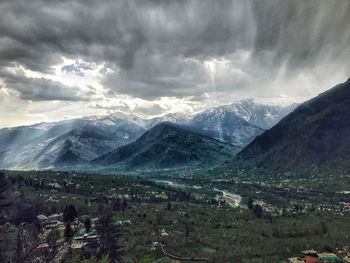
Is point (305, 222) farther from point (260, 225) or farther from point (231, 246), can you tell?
A: point (231, 246)

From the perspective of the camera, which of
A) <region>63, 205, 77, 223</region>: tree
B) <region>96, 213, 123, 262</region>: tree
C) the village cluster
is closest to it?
<region>96, 213, 123, 262</region>: tree

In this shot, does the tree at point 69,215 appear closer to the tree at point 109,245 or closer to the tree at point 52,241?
the tree at point 109,245

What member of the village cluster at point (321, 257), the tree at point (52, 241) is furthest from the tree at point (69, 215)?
the village cluster at point (321, 257)

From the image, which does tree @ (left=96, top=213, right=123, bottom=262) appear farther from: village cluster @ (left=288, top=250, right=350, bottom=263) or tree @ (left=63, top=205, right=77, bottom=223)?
village cluster @ (left=288, top=250, right=350, bottom=263)

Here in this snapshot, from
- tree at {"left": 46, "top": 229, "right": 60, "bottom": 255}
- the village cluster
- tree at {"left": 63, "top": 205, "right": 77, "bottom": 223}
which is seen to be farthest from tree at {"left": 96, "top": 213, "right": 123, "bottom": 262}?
the village cluster

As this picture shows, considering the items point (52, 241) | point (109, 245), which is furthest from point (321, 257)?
point (52, 241)

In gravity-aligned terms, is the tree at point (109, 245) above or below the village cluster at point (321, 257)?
above

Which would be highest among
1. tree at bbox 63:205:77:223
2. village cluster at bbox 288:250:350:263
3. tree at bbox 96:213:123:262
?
tree at bbox 63:205:77:223

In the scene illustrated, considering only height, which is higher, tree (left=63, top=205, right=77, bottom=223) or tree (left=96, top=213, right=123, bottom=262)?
tree (left=63, top=205, right=77, bottom=223)

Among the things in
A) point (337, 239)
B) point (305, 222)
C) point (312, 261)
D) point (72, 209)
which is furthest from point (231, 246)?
point (72, 209)

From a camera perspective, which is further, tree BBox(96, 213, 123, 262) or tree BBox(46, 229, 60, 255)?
tree BBox(96, 213, 123, 262)

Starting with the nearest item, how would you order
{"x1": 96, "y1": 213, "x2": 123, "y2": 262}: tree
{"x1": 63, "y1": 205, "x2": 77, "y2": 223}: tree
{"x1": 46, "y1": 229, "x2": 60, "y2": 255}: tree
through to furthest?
{"x1": 46, "y1": 229, "x2": 60, "y2": 255}: tree
{"x1": 96, "y1": 213, "x2": 123, "y2": 262}: tree
{"x1": 63, "y1": 205, "x2": 77, "y2": 223}: tree

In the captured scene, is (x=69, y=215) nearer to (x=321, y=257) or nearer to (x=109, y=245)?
(x=109, y=245)
